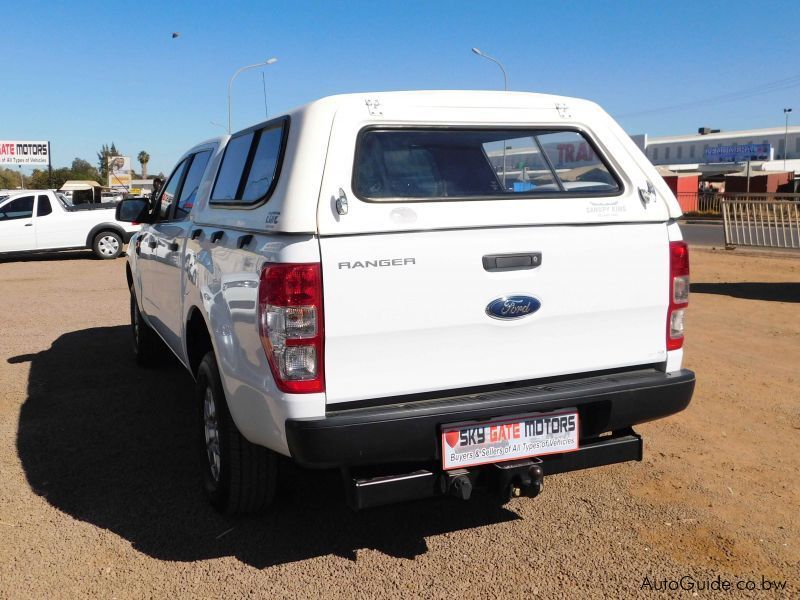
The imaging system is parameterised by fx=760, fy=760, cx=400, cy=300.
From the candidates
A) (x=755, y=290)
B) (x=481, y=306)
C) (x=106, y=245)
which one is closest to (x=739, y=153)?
(x=106, y=245)

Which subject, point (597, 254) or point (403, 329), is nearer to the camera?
point (403, 329)

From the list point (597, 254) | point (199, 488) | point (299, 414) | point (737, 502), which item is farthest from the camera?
point (199, 488)

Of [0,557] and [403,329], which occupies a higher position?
[403,329]

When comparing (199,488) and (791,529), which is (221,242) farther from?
(791,529)

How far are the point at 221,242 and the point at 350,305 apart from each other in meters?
1.02

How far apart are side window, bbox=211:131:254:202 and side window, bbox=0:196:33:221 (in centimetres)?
1553

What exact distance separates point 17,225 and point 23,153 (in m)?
37.0

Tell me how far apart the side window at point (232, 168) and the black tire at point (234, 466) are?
0.87 metres

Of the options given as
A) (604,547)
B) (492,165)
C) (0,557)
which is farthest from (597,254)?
(0,557)

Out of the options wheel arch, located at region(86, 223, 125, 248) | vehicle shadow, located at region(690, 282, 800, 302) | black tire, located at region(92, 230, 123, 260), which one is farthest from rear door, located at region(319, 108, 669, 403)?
black tire, located at region(92, 230, 123, 260)

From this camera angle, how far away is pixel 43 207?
58.9ft

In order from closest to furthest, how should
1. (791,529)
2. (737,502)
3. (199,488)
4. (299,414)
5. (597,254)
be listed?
(299,414), (597,254), (791,529), (737,502), (199,488)

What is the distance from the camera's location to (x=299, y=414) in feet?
9.36

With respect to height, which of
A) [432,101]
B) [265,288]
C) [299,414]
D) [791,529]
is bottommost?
[791,529]
